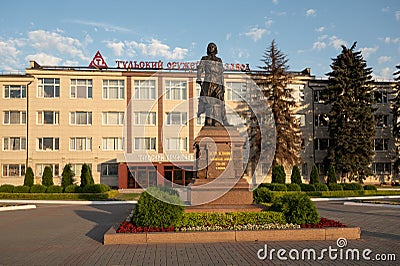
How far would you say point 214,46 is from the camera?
53.3 feet

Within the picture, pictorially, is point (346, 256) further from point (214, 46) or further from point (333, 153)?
point (333, 153)

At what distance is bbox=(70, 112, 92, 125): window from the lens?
43750 mm

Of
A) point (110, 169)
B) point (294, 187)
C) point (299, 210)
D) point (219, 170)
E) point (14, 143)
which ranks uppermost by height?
point (14, 143)

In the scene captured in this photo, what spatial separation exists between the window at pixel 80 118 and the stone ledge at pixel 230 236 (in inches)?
1354

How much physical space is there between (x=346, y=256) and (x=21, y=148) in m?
40.6

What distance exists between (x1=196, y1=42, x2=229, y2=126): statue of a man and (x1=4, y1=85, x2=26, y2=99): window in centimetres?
3304

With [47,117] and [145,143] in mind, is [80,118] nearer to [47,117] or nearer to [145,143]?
[47,117]

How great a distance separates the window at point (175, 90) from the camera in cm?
4466

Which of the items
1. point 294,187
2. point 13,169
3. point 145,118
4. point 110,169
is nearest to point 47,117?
point 13,169

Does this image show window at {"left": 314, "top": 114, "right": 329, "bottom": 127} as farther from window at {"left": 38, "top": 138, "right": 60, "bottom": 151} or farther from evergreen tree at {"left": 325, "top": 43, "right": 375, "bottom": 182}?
window at {"left": 38, "top": 138, "right": 60, "bottom": 151}

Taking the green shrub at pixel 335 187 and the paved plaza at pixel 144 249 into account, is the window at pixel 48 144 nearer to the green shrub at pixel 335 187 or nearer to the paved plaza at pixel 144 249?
the green shrub at pixel 335 187

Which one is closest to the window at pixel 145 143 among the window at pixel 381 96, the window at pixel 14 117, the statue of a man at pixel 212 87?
the window at pixel 14 117

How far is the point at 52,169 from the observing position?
4328 cm

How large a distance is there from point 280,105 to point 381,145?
15.1 metres
